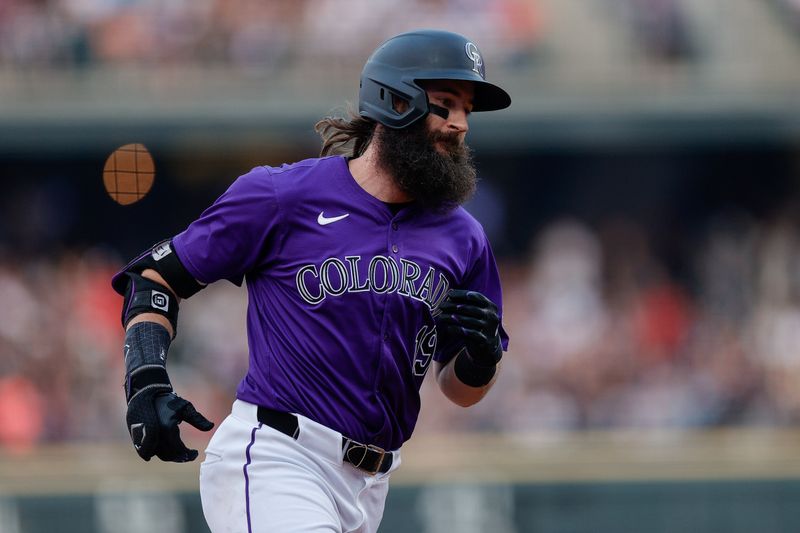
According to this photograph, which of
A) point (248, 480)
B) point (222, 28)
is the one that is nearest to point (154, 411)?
point (248, 480)

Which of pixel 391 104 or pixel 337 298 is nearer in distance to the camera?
pixel 337 298

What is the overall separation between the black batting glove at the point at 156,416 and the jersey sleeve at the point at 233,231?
0.34 meters

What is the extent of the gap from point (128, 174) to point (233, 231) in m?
0.77

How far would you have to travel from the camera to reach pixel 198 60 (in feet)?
39.9

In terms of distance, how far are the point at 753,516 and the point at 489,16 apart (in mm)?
4681

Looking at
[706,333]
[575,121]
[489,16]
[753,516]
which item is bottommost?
[753,516]

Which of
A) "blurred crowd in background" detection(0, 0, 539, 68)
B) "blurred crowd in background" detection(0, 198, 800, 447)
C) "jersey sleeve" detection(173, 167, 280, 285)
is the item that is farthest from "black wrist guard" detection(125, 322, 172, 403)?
"blurred crowd in background" detection(0, 0, 539, 68)

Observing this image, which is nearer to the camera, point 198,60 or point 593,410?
point 593,410

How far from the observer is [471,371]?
4301 millimetres

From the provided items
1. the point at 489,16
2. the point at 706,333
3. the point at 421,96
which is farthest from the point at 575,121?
the point at 421,96

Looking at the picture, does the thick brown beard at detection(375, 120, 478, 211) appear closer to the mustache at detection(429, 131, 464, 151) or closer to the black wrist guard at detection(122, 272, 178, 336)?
the mustache at detection(429, 131, 464, 151)

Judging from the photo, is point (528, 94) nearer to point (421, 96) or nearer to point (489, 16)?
point (489, 16)

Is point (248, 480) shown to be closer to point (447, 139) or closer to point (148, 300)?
point (148, 300)

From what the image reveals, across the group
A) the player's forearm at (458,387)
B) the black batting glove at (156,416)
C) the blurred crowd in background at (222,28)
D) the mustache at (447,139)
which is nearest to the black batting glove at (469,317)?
the player's forearm at (458,387)
